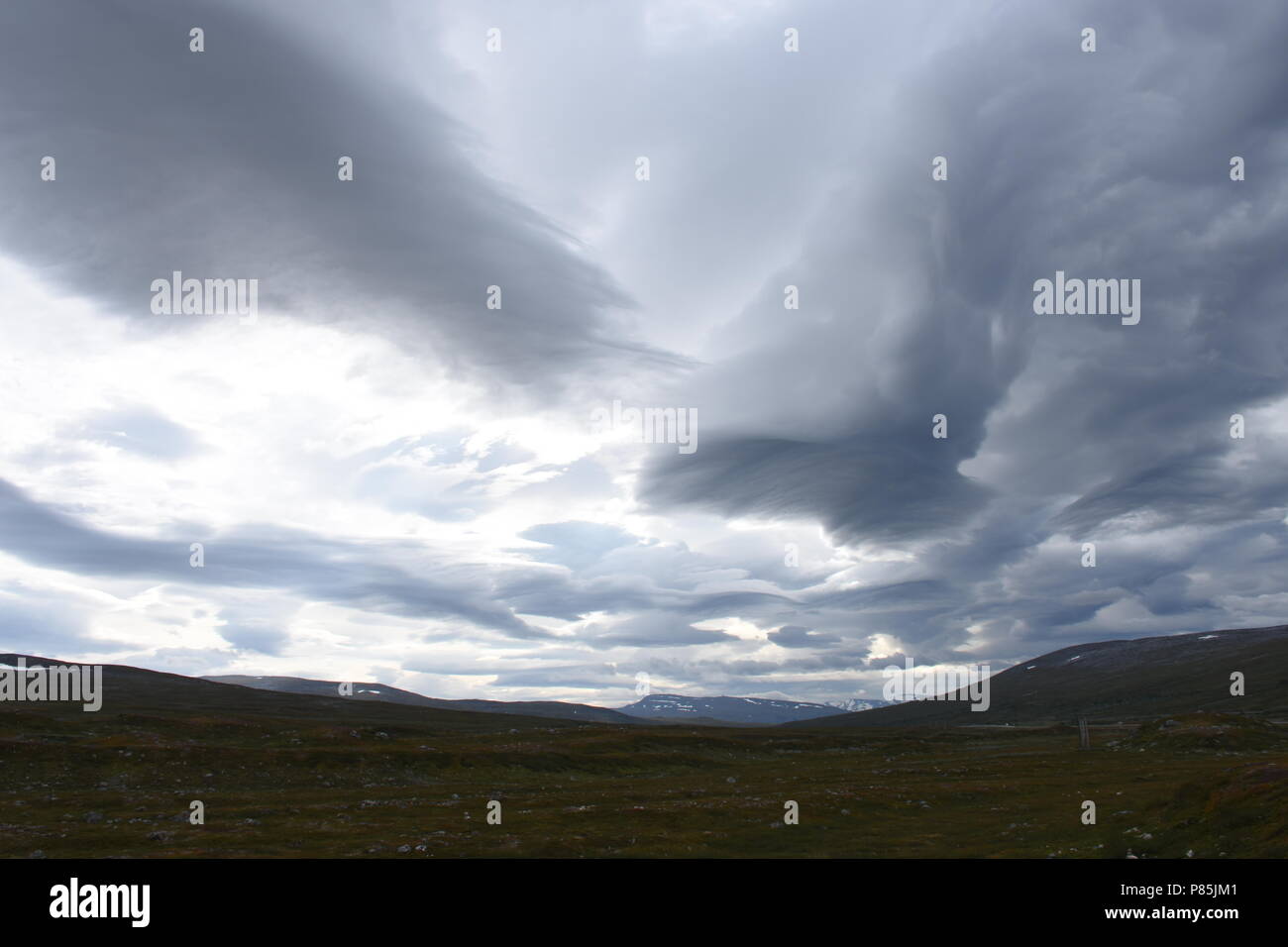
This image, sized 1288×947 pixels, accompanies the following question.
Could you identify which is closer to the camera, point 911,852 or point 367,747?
point 911,852

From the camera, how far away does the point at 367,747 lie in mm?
86562

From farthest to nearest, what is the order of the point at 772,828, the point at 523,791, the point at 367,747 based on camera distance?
the point at 367,747 < the point at 523,791 < the point at 772,828

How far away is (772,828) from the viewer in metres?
43.5
